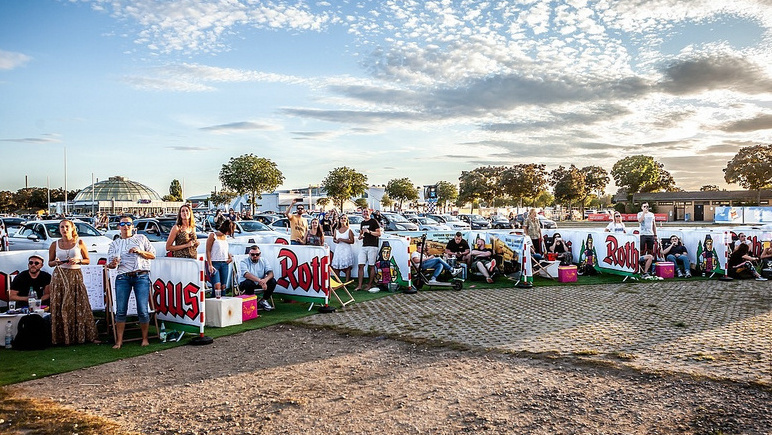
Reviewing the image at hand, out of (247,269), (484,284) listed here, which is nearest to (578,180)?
(484,284)

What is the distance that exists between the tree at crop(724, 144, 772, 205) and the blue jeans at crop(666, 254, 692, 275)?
71.0 m

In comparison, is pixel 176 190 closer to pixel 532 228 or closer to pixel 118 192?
pixel 118 192

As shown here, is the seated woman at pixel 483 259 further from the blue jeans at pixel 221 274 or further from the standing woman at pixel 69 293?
the standing woman at pixel 69 293

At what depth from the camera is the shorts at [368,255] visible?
13.2 metres

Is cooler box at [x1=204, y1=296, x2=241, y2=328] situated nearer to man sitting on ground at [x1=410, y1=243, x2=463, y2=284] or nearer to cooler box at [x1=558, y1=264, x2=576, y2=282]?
man sitting on ground at [x1=410, y1=243, x2=463, y2=284]

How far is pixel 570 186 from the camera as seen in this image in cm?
7812

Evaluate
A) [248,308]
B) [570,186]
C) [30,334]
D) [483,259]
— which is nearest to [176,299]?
[248,308]

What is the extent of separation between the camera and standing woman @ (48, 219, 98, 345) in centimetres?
786

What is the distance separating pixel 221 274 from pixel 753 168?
85263mm

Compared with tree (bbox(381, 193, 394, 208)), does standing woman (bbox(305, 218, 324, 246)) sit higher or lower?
lower

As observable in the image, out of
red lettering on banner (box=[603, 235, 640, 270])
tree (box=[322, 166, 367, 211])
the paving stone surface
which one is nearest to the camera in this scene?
the paving stone surface

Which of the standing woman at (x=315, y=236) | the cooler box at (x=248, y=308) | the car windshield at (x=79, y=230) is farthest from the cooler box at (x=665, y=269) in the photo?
the car windshield at (x=79, y=230)

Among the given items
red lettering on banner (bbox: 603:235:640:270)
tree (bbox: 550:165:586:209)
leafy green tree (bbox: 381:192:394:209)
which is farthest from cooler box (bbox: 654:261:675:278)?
leafy green tree (bbox: 381:192:394:209)

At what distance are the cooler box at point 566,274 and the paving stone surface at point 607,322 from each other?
2.81 feet
